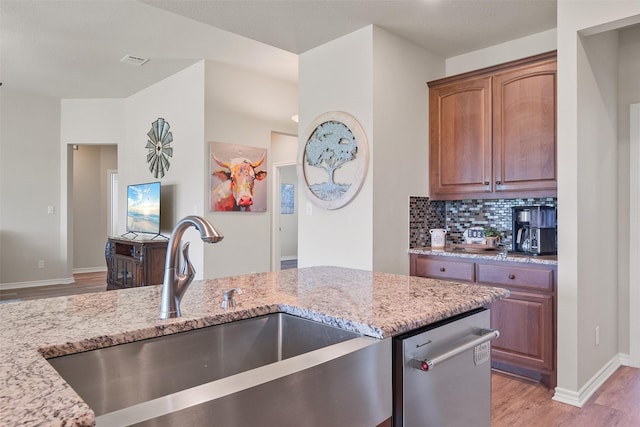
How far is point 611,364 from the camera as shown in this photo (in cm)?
314

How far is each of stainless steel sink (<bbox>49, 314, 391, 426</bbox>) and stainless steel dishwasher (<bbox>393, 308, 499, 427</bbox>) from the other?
0.19 feet

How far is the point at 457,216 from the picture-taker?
152 inches

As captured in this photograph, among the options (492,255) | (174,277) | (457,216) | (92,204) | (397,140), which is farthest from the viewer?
(92,204)

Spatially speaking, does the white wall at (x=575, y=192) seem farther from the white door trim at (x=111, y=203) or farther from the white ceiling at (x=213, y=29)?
the white door trim at (x=111, y=203)

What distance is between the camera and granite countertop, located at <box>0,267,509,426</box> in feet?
2.31

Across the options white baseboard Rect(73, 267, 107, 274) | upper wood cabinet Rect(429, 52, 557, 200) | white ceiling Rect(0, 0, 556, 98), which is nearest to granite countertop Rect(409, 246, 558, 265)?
upper wood cabinet Rect(429, 52, 557, 200)

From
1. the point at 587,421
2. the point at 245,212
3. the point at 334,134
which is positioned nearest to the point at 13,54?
the point at 245,212

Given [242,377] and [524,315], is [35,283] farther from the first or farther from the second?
[242,377]

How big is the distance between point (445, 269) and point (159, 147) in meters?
4.09

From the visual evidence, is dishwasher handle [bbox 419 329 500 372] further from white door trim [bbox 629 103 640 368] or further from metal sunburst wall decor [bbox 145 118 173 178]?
metal sunburst wall decor [bbox 145 118 173 178]

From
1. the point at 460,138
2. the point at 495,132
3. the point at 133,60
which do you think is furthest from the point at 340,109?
the point at 133,60

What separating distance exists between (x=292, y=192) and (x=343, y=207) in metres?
6.96

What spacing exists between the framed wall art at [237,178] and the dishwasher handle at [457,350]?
153 inches

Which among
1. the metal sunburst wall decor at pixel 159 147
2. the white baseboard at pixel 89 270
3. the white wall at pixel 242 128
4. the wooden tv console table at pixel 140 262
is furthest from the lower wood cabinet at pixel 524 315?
the white baseboard at pixel 89 270
